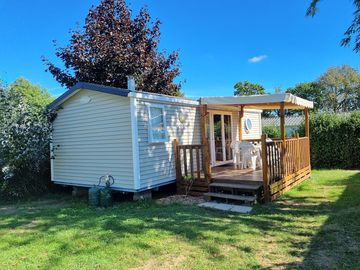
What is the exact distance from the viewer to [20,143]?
27.7 ft

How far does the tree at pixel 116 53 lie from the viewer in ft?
44.8

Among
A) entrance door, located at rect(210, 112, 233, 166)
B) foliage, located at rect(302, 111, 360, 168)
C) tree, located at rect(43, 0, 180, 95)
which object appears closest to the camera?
entrance door, located at rect(210, 112, 233, 166)

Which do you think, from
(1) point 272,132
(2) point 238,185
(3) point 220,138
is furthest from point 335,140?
(2) point 238,185

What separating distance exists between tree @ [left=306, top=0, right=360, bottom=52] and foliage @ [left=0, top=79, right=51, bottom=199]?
7.53m

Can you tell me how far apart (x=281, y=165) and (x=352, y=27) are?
11.9ft

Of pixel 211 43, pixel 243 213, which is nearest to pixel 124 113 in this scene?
pixel 243 213

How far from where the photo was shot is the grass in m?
3.69

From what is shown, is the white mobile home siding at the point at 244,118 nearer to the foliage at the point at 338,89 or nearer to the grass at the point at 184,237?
the grass at the point at 184,237

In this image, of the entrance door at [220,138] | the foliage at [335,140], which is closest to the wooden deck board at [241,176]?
the entrance door at [220,138]

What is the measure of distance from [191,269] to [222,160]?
7428mm

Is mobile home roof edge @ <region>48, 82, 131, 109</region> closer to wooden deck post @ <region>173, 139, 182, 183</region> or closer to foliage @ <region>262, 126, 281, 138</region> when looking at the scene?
wooden deck post @ <region>173, 139, 182, 183</region>

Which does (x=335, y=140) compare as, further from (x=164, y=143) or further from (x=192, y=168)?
(x=164, y=143)

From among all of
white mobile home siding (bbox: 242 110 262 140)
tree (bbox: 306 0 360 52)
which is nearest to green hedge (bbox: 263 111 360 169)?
white mobile home siding (bbox: 242 110 262 140)

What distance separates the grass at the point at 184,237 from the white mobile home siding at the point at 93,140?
125 centimetres
